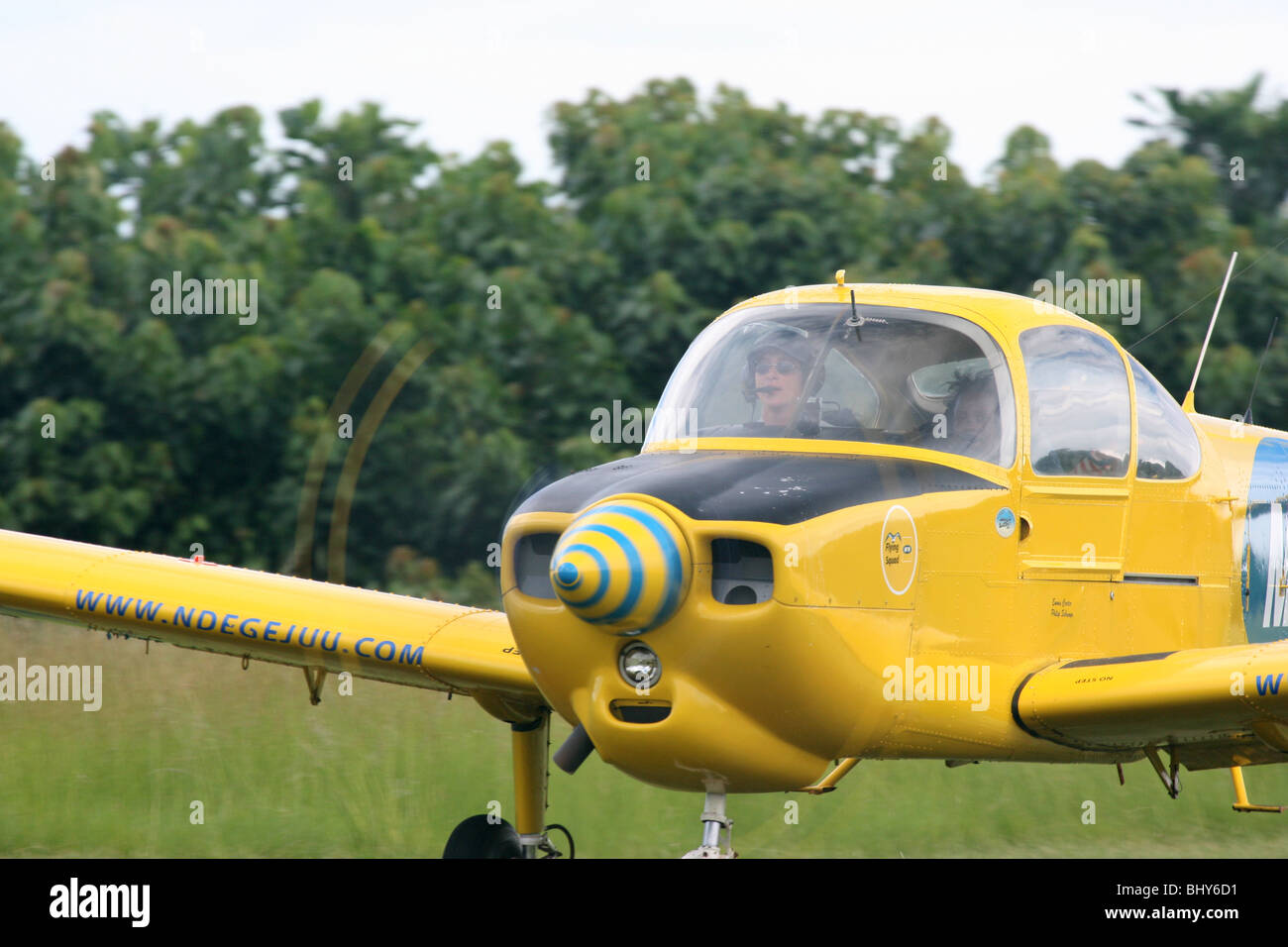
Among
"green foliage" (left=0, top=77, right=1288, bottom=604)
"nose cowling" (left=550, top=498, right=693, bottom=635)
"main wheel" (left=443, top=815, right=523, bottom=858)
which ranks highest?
"green foliage" (left=0, top=77, right=1288, bottom=604)

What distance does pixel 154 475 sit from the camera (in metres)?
15.6

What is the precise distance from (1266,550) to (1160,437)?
3.84 ft

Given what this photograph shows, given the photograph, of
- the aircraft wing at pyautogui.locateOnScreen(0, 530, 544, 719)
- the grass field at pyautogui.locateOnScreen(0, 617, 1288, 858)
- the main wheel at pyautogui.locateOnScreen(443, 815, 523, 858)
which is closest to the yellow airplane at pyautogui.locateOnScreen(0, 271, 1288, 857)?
the aircraft wing at pyautogui.locateOnScreen(0, 530, 544, 719)

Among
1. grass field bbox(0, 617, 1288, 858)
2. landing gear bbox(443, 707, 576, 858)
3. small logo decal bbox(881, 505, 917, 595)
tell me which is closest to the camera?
small logo decal bbox(881, 505, 917, 595)

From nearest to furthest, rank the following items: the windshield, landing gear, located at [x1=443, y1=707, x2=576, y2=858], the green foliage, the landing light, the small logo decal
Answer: the landing light < the small logo decal < the windshield < landing gear, located at [x1=443, y1=707, x2=576, y2=858] < the green foliage

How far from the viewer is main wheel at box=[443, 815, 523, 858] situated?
27.0 feet

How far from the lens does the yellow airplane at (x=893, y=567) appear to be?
208 inches

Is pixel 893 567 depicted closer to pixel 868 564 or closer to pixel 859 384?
pixel 868 564

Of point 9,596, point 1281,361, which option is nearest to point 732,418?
point 9,596

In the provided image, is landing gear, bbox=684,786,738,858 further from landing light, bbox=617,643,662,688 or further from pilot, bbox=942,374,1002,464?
pilot, bbox=942,374,1002,464

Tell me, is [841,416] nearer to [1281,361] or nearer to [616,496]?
[616,496]

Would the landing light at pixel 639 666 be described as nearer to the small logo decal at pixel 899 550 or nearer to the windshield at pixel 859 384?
the small logo decal at pixel 899 550

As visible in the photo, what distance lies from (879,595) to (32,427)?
38.6ft

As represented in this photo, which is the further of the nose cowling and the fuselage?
the fuselage
